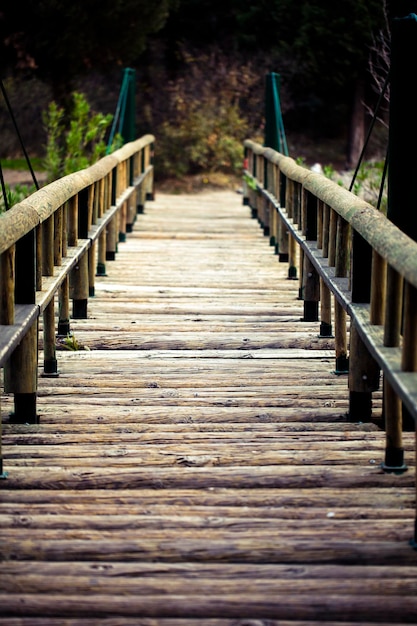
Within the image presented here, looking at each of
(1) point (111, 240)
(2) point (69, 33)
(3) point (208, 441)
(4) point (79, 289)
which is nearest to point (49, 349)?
(3) point (208, 441)

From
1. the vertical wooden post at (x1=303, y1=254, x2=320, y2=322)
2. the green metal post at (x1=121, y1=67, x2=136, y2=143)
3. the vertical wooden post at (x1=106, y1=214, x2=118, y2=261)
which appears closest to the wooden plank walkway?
the vertical wooden post at (x1=303, y1=254, x2=320, y2=322)

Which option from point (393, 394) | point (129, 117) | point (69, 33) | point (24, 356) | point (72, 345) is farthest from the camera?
point (69, 33)

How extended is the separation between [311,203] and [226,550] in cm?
402

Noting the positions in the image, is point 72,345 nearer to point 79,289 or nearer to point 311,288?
point 79,289

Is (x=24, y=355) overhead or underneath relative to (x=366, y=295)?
underneath

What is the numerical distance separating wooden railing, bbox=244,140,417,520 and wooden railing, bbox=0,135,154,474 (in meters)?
1.36

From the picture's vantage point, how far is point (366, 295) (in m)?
5.06

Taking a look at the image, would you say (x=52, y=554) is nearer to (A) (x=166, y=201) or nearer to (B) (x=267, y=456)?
(B) (x=267, y=456)

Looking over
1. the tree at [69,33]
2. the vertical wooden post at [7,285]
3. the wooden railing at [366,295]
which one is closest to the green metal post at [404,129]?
the wooden railing at [366,295]

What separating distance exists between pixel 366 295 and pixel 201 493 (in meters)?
1.41

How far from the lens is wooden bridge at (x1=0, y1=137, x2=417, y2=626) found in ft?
10.9

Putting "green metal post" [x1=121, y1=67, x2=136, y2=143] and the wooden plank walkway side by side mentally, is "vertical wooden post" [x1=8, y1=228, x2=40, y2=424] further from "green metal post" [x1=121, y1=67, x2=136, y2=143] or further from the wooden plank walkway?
Answer: "green metal post" [x1=121, y1=67, x2=136, y2=143]

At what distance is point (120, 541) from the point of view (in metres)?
3.63

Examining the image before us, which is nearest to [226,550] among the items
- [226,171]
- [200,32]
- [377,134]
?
[226,171]
